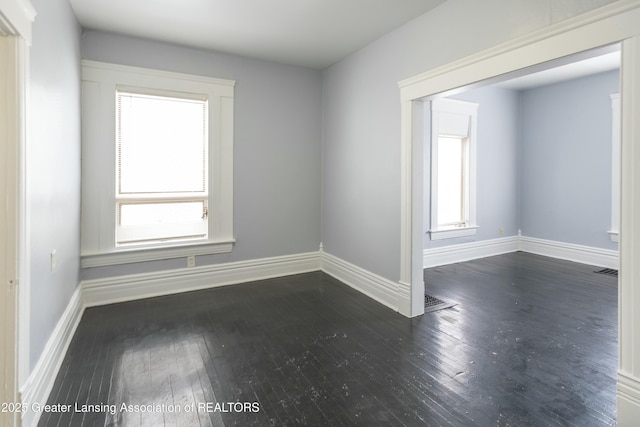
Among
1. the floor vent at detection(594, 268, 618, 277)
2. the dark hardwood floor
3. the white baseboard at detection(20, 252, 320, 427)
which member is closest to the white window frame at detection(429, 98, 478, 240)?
the dark hardwood floor

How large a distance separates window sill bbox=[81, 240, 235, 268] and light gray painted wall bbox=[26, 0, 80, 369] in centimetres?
31

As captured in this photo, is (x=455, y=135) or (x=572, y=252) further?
(x=572, y=252)

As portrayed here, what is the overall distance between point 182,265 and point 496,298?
3.51m

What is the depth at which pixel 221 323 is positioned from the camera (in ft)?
Answer: 9.64

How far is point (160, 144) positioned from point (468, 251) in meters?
4.60

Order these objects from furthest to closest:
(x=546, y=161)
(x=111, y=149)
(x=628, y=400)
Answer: (x=546, y=161), (x=111, y=149), (x=628, y=400)

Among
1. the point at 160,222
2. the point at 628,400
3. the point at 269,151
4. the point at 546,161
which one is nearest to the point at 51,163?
the point at 160,222

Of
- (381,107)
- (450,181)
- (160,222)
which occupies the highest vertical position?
(381,107)

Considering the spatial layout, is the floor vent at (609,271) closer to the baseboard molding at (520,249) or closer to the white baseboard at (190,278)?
the baseboard molding at (520,249)

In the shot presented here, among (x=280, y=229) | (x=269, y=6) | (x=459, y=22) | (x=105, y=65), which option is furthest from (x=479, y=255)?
(x=105, y=65)

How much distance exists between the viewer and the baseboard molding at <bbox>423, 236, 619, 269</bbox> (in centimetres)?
479

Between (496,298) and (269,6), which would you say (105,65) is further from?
(496,298)

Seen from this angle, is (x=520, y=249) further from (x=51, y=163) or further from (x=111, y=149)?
(x=51, y=163)

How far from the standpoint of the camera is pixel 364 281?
3734mm
